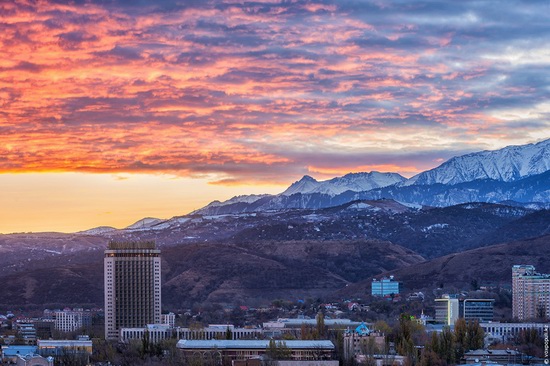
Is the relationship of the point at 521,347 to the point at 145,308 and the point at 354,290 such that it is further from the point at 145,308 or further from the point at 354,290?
the point at 354,290

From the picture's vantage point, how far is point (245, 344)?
10994cm

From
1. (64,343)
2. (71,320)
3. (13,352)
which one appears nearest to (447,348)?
(13,352)

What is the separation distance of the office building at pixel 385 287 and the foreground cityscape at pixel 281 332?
262 mm

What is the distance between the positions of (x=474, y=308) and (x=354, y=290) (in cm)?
4815

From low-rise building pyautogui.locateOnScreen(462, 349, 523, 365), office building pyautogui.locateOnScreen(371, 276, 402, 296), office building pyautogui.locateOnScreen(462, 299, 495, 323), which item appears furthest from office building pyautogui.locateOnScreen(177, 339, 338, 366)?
office building pyautogui.locateOnScreen(371, 276, 402, 296)

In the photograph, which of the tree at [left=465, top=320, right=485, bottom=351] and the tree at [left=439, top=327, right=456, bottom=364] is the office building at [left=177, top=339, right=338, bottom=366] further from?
the tree at [left=465, top=320, right=485, bottom=351]

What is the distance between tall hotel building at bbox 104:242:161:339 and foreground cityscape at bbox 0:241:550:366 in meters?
0.10

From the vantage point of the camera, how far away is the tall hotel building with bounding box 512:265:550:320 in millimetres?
153250

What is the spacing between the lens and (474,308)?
151750 millimetres

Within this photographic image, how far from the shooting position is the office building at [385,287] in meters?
190

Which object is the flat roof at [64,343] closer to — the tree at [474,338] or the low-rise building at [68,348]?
the low-rise building at [68,348]

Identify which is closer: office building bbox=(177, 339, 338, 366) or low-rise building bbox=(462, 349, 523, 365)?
low-rise building bbox=(462, 349, 523, 365)

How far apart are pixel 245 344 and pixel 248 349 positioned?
1.84 meters

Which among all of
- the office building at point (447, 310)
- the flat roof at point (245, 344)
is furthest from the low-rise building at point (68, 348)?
the office building at point (447, 310)
